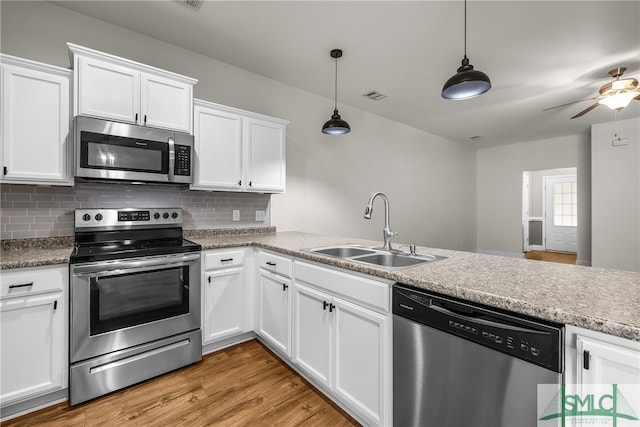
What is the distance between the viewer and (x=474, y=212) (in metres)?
7.51

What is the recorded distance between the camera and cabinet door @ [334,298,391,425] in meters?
1.47

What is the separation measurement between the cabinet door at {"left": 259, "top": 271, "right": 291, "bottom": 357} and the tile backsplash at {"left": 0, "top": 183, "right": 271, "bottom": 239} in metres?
0.97

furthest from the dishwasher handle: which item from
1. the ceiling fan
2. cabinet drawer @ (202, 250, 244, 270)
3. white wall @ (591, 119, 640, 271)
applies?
white wall @ (591, 119, 640, 271)

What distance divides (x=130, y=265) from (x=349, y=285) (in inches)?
57.1

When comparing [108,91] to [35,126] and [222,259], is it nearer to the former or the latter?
[35,126]

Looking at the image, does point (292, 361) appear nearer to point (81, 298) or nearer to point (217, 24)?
point (81, 298)

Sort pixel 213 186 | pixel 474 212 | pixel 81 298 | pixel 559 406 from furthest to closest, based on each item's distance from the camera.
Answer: pixel 474 212, pixel 213 186, pixel 81 298, pixel 559 406

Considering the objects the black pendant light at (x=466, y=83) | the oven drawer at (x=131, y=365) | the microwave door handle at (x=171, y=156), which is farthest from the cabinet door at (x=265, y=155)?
the black pendant light at (x=466, y=83)

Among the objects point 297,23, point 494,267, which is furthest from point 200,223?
point 494,267

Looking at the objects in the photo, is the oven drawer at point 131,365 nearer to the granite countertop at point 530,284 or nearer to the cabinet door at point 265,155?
the granite countertop at point 530,284

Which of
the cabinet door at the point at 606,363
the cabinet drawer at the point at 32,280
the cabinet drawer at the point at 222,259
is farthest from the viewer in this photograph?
the cabinet drawer at the point at 222,259

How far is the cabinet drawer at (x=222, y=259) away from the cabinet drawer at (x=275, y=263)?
0.18 metres

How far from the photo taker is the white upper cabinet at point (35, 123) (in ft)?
5.98

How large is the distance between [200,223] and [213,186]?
0.49 m
